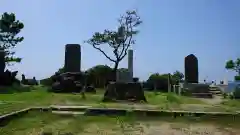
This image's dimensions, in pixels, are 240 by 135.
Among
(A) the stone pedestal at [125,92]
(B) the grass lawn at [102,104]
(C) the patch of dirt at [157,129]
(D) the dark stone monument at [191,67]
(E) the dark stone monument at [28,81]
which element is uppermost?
(D) the dark stone monument at [191,67]

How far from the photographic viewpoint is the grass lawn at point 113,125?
7.13 m

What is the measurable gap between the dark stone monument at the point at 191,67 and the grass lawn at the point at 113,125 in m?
19.9

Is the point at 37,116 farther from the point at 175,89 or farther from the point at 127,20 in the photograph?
the point at 127,20

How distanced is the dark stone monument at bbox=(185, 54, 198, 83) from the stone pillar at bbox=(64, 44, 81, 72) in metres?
9.95

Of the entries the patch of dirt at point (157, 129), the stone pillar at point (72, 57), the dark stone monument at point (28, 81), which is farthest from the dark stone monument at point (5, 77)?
the patch of dirt at point (157, 129)

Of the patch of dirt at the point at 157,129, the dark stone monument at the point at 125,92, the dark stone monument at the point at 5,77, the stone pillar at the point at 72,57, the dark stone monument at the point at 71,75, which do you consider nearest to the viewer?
the patch of dirt at the point at 157,129

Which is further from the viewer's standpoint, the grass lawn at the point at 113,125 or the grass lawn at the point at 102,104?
the grass lawn at the point at 102,104

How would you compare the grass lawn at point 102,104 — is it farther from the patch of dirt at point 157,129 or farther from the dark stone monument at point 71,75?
the dark stone monument at point 71,75

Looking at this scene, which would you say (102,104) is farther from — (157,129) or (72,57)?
(72,57)

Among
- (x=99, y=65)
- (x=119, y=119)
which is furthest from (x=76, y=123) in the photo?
(x=99, y=65)

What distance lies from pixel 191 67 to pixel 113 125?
21.9m

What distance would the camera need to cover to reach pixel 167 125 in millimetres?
8203

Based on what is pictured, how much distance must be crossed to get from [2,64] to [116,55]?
14245 mm

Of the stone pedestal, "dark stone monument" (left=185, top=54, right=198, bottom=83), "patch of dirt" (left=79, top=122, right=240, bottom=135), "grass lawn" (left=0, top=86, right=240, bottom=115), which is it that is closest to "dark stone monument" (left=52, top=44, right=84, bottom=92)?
"grass lawn" (left=0, top=86, right=240, bottom=115)
